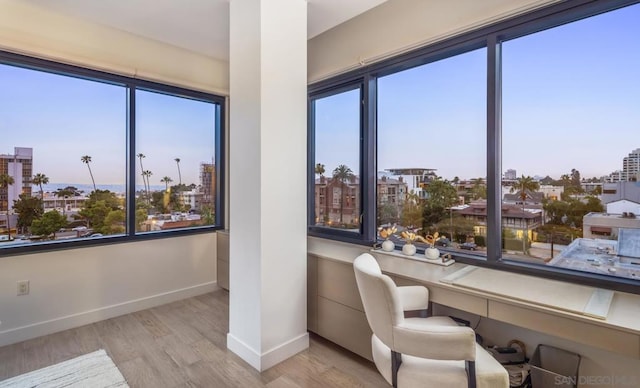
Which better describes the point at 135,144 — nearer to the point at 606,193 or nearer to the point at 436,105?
the point at 436,105

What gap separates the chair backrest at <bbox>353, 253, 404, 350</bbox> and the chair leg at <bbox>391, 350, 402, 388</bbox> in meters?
0.05

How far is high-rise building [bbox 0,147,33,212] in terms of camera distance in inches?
97.3

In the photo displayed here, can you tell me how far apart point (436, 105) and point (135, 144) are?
2.94 m

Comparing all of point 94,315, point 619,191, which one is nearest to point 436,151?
point 619,191

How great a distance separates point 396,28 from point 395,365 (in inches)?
92.7

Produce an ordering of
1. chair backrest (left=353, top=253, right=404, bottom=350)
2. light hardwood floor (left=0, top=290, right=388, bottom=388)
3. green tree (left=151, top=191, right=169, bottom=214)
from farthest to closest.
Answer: green tree (left=151, top=191, right=169, bottom=214) → light hardwood floor (left=0, top=290, right=388, bottom=388) → chair backrest (left=353, top=253, right=404, bottom=350)

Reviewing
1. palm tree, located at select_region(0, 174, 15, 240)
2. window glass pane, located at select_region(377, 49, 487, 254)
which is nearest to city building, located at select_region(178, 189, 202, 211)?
palm tree, located at select_region(0, 174, 15, 240)

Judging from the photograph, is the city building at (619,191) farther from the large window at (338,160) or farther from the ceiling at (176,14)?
the ceiling at (176,14)

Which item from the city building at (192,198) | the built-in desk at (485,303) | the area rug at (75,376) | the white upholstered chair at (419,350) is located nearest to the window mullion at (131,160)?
the city building at (192,198)

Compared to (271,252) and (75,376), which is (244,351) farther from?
(75,376)

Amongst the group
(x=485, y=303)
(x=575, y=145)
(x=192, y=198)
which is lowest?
(x=485, y=303)

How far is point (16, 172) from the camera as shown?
8.29 feet

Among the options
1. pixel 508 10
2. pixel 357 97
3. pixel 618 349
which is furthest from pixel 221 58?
pixel 618 349

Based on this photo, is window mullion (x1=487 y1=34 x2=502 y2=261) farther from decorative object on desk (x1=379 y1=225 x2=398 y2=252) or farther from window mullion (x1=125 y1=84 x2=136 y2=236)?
window mullion (x1=125 y1=84 x2=136 y2=236)
